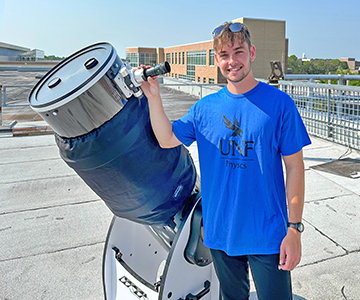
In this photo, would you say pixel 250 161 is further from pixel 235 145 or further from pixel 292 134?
pixel 292 134

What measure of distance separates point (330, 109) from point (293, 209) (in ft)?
21.3

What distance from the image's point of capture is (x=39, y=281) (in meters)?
2.99

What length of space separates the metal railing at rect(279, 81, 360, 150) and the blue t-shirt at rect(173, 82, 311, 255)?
5.39m

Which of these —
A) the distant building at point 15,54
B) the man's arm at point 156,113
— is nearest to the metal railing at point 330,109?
the man's arm at point 156,113

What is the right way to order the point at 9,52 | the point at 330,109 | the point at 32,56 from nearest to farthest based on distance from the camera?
the point at 330,109 → the point at 9,52 → the point at 32,56

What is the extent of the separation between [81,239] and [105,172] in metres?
2.30

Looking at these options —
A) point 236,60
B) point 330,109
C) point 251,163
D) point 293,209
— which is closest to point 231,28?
point 236,60

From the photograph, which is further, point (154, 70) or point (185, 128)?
point (185, 128)

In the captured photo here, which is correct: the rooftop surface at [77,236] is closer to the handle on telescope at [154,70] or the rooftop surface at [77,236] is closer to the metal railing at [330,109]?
the metal railing at [330,109]

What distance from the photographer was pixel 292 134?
1.63 metres

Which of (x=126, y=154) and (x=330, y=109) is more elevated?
(x=126, y=154)

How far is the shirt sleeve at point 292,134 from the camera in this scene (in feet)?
5.36

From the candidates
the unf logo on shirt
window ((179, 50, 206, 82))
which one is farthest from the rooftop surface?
window ((179, 50, 206, 82))

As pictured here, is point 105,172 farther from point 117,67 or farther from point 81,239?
point 81,239
